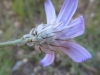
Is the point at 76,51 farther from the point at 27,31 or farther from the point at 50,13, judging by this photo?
the point at 27,31

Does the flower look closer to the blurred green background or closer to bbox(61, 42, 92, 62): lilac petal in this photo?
bbox(61, 42, 92, 62): lilac petal

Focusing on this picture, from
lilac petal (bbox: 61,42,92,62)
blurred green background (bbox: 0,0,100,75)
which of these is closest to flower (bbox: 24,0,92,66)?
lilac petal (bbox: 61,42,92,62)

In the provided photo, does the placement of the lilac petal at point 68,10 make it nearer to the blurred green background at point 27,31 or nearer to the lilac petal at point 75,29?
the lilac petal at point 75,29

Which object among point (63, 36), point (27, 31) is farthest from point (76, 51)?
point (27, 31)

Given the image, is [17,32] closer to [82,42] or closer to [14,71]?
[14,71]

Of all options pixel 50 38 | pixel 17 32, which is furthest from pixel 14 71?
pixel 50 38

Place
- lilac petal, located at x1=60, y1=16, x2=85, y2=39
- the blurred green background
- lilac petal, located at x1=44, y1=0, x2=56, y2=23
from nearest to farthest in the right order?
lilac petal, located at x1=60, y1=16, x2=85, y2=39, lilac petal, located at x1=44, y1=0, x2=56, y2=23, the blurred green background
